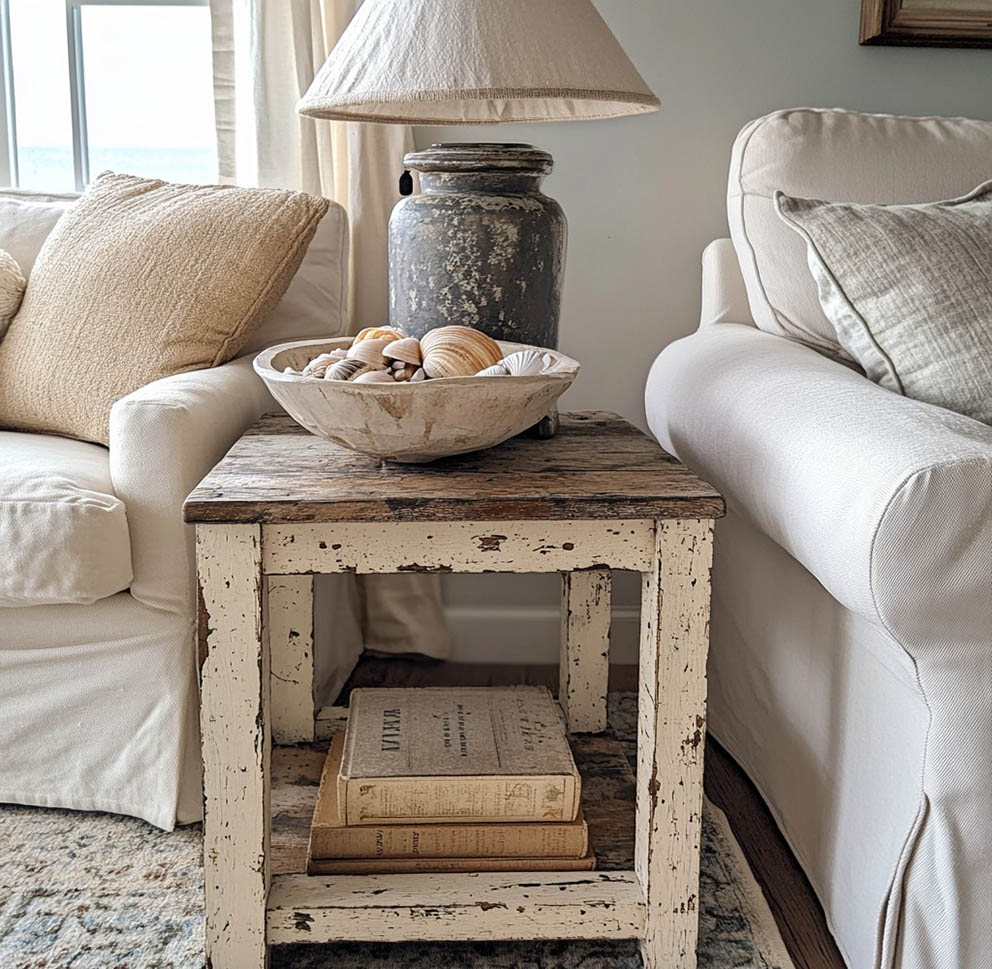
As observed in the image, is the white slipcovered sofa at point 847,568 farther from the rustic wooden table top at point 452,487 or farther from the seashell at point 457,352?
the seashell at point 457,352

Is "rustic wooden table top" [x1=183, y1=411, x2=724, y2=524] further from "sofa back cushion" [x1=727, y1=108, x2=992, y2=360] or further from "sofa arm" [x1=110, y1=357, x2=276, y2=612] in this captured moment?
"sofa back cushion" [x1=727, y1=108, x2=992, y2=360]

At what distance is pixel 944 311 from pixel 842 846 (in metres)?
0.59

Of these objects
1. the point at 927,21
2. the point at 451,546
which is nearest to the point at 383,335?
the point at 451,546

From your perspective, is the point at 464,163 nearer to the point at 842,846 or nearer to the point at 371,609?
the point at 842,846

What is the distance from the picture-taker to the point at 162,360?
1.56 meters

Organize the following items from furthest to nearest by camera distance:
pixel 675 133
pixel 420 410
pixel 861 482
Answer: pixel 675 133 < pixel 420 410 < pixel 861 482

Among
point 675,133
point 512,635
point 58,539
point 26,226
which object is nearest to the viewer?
point 58,539

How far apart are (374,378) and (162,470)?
381 millimetres

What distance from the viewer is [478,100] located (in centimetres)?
125

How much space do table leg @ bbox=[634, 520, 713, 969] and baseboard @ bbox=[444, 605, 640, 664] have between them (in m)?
0.94

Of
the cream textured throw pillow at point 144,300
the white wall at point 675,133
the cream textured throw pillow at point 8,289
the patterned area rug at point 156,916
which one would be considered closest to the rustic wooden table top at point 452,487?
the cream textured throw pillow at point 144,300

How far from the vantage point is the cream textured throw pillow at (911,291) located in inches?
48.0

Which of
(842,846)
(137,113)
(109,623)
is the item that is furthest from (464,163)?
(137,113)

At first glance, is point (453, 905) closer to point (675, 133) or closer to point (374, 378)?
point (374, 378)
